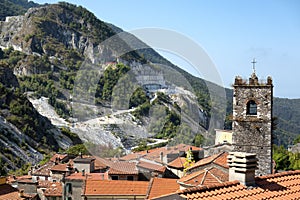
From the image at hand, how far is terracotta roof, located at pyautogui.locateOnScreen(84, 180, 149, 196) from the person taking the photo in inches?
704

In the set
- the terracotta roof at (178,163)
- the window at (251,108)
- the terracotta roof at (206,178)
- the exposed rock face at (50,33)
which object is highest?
the exposed rock face at (50,33)

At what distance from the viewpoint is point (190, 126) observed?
23594 mm

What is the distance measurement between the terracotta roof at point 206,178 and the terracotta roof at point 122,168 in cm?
524

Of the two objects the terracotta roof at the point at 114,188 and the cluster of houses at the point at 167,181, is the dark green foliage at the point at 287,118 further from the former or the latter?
the terracotta roof at the point at 114,188

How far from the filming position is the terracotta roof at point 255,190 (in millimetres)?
6223

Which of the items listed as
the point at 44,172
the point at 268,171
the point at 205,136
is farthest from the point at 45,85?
the point at 268,171

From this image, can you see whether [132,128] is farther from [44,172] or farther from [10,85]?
[10,85]

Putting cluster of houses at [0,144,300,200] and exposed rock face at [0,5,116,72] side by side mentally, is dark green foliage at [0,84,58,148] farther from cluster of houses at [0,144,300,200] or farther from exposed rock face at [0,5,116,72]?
exposed rock face at [0,5,116,72]

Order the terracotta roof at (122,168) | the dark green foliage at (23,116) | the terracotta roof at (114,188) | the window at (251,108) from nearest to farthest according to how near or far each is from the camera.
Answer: the window at (251,108) → the terracotta roof at (114,188) → the terracotta roof at (122,168) → the dark green foliage at (23,116)

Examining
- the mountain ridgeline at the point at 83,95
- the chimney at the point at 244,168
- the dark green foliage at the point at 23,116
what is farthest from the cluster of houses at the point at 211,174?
the dark green foliage at the point at 23,116

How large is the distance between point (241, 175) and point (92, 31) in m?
158

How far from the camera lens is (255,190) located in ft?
21.7

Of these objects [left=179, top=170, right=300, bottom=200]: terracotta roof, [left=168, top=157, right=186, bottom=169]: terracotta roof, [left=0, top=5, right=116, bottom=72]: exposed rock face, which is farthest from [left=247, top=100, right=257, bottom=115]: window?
[left=0, top=5, right=116, bottom=72]: exposed rock face

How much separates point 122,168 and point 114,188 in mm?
3057
